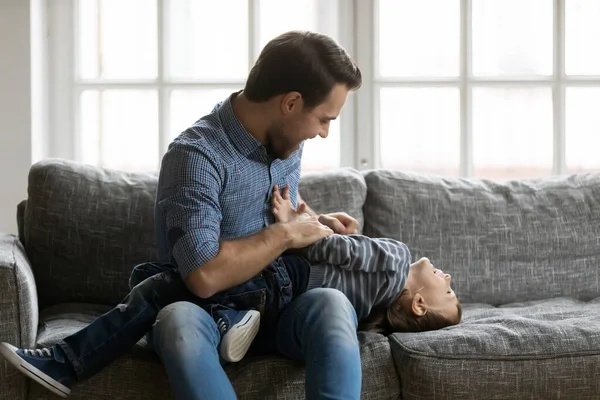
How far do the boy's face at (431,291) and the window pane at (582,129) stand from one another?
1.45 meters

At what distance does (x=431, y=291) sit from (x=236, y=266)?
58 centimetres

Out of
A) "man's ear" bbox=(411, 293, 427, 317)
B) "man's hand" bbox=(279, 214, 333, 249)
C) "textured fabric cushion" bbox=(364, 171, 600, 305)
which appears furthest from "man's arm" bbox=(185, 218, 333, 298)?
"textured fabric cushion" bbox=(364, 171, 600, 305)

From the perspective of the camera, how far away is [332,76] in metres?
2.22

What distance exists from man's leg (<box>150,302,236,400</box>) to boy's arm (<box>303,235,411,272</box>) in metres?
0.38

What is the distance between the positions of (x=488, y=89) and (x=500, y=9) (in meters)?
0.32

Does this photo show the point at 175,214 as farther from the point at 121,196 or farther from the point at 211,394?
the point at 121,196

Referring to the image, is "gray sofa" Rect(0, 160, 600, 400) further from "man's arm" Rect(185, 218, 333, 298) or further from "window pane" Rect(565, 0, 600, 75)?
"window pane" Rect(565, 0, 600, 75)

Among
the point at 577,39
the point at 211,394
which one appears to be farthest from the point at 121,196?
the point at 577,39

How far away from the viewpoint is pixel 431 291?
7.72 feet

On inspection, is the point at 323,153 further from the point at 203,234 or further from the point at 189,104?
the point at 203,234

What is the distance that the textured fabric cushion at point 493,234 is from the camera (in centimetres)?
285

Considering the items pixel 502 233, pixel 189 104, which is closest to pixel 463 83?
pixel 502 233

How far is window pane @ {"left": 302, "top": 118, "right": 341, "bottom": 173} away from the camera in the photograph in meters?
3.57

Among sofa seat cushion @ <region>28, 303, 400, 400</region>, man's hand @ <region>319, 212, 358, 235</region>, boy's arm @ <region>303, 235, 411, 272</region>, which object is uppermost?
man's hand @ <region>319, 212, 358, 235</region>
